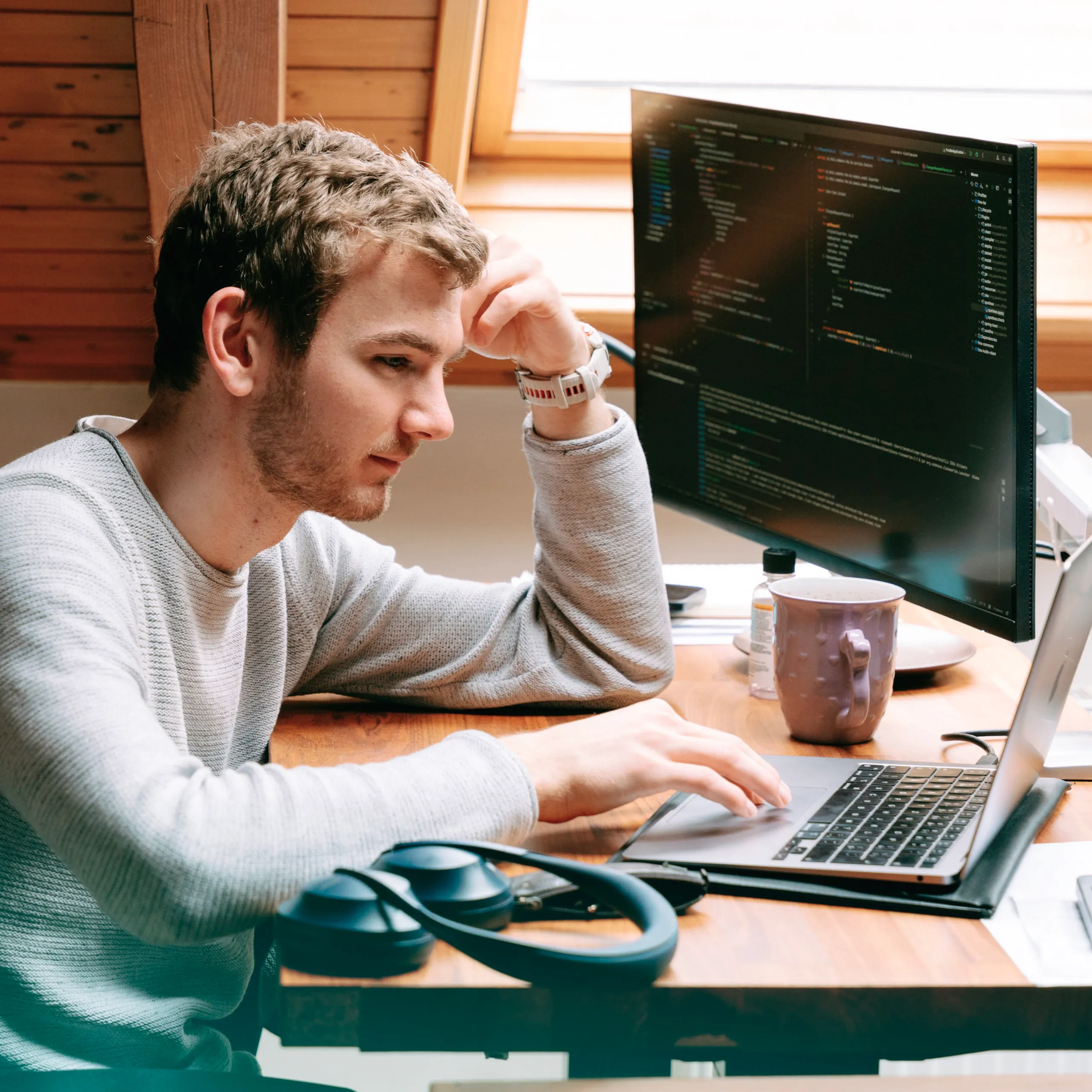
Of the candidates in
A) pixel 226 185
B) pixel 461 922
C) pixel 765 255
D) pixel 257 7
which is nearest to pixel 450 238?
pixel 226 185

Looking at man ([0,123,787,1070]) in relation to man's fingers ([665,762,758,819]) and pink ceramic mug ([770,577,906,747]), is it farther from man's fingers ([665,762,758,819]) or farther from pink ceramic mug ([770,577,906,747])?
pink ceramic mug ([770,577,906,747])

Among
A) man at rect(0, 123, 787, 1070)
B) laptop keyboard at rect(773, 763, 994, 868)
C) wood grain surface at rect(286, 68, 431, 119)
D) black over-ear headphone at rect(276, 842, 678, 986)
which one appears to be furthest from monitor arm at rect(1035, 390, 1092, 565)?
wood grain surface at rect(286, 68, 431, 119)

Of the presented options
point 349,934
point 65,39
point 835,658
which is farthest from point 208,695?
point 65,39

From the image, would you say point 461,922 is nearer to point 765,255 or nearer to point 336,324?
point 336,324

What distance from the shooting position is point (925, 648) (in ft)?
4.65

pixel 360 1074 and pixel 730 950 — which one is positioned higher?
pixel 730 950

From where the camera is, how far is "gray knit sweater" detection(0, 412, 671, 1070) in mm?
803

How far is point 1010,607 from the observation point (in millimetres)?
1173

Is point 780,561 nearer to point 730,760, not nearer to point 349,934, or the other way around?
point 730,760

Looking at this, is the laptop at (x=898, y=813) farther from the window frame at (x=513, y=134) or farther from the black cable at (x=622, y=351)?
the window frame at (x=513, y=134)

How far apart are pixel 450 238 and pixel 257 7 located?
36.5 inches

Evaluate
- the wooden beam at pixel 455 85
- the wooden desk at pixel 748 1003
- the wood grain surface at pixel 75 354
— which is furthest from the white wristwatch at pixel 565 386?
the wood grain surface at pixel 75 354

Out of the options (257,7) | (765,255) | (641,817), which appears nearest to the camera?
(641,817)

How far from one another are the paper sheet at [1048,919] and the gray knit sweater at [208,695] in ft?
1.02
